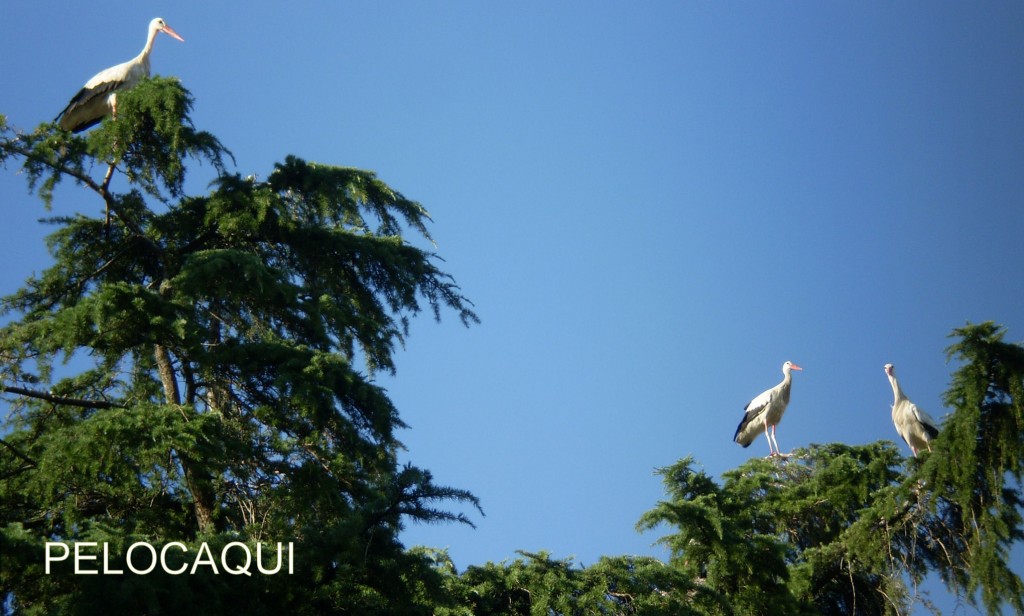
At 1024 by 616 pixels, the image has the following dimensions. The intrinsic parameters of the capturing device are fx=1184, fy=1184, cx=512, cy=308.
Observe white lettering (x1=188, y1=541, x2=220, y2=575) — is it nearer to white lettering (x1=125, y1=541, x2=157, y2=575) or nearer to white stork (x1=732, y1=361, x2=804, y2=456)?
white lettering (x1=125, y1=541, x2=157, y2=575)

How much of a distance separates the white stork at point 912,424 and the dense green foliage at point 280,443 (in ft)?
14.3

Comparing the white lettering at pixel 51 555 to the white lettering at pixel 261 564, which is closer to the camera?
the white lettering at pixel 51 555

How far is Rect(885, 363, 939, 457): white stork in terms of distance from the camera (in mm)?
16578

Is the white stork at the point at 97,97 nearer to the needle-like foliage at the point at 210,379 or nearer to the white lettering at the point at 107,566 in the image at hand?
the needle-like foliage at the point at 210,379

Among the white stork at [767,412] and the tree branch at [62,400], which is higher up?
the white stork at [767,412]

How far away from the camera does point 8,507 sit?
27.8ft

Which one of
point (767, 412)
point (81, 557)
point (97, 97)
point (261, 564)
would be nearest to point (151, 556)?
point (81, 557)

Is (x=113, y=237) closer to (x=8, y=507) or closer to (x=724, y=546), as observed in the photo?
(x=8, y=507)

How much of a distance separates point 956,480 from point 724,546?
2415 mm

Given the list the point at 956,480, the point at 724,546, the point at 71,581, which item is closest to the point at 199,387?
the point at 71,581

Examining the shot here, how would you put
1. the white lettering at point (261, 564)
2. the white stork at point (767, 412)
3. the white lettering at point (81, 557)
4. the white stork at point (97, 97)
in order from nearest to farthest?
the white lettering at point (81, 557) < the white lettering at point (261, 564) < the white stork at point (97, 97) < the white stork at point (767, 412)

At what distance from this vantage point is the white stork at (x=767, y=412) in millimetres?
21312

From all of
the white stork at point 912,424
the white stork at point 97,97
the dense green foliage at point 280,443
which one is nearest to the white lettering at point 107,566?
the dense green foliage at point 280,443

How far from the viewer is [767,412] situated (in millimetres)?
Result: 21297
